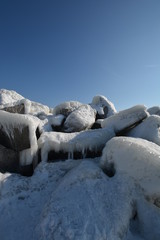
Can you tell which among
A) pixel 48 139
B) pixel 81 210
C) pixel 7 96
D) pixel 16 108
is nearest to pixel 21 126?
pixel 48 139

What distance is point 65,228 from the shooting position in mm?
3768

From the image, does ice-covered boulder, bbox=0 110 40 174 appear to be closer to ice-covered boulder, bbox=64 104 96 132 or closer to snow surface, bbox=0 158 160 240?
snow surface, bbox=0 158 160 240

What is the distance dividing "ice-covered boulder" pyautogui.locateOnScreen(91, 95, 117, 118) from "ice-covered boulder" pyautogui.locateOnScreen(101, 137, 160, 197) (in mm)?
6711

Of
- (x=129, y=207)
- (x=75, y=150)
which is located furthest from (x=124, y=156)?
(x=75, y=150)

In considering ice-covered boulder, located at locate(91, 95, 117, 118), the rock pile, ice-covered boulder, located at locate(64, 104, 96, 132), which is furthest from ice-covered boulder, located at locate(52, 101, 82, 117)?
the rock pile

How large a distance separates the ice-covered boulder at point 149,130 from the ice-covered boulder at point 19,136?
390cm

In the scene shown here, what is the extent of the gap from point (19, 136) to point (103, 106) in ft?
25.7

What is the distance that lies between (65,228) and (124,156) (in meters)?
2.33

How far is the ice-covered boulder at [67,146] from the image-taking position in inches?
268

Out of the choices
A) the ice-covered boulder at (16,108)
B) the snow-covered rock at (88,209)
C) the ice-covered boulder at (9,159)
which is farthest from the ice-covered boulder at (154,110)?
the ice-covered boulder at (9,159)

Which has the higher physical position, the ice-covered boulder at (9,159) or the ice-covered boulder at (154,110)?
the ice-covered boulder at (154,110)

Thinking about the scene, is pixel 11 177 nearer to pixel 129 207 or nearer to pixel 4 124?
pixel 4 124

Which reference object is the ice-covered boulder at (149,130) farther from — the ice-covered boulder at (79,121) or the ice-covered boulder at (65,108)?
the ice-covered boulder at (65,108)

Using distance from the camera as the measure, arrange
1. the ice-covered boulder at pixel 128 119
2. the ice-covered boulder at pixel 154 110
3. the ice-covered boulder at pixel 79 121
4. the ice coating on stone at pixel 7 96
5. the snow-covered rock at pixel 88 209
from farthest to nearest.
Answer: the ice coating on stone at pixel 7 96, the ice-covered boulder at pixel 154 110, the ice-covered boulder at pixel 79 121, the ice-covered boulder at pixel 128 119, the snow-covered rock at pixel 88 209
